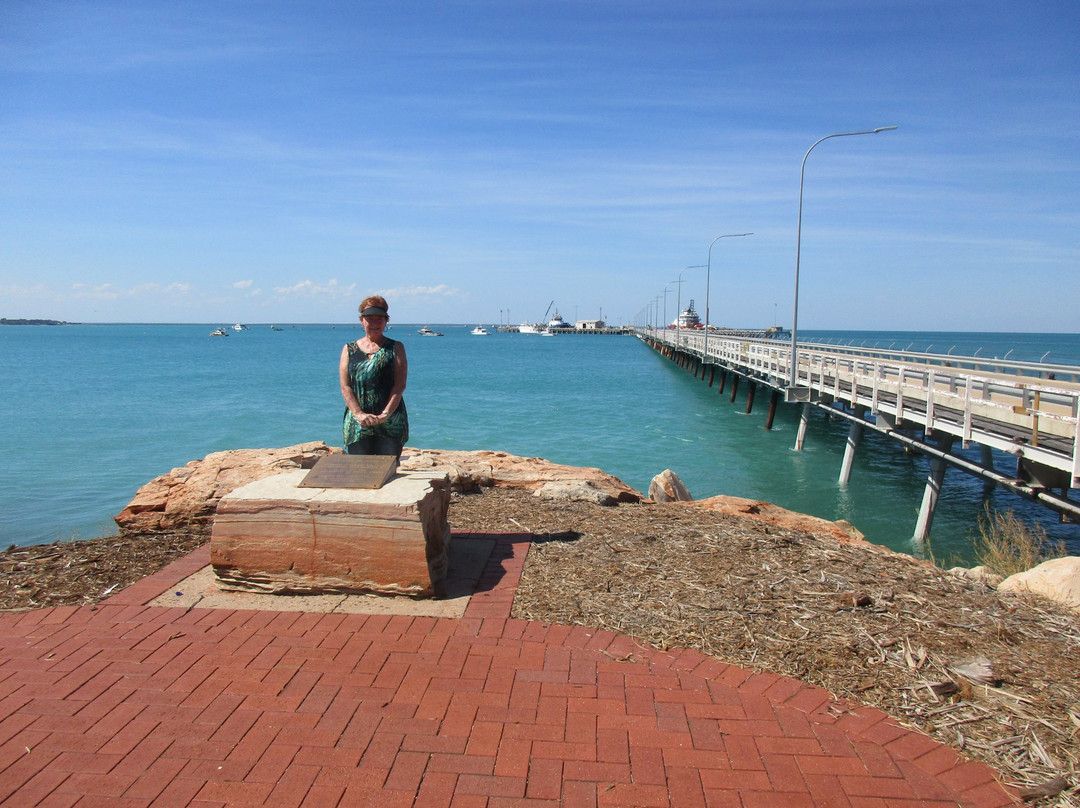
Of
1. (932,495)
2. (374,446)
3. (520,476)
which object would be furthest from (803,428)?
(374,446)

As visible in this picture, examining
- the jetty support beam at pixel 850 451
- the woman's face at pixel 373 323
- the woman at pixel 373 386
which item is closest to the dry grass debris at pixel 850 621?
the woman at pixel 373 386

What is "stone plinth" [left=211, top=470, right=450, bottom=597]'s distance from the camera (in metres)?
4.81

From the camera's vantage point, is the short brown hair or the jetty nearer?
the short brown hair

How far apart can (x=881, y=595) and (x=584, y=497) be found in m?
3.53

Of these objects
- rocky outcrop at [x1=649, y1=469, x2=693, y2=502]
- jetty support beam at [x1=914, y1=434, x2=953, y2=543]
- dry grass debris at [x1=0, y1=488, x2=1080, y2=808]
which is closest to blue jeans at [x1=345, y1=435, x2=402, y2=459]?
dry grass debris at [x1=0, y1=488, x2=1080, y2=808]

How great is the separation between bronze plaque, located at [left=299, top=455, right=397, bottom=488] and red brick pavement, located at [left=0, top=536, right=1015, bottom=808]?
96cm

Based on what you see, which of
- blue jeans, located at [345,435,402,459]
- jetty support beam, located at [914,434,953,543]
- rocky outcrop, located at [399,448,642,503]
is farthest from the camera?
jetty support beam, located at [914,434,953,543]

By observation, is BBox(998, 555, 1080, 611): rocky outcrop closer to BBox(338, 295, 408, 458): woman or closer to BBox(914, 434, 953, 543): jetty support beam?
BBox(338, 295, 408, 458): woman

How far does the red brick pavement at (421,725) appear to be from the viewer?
9.90ft

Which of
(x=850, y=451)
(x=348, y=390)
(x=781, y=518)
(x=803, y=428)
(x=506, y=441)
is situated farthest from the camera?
(x=506, y=441)

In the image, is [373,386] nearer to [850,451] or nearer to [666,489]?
[666,489]

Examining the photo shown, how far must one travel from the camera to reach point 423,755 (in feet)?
10.7

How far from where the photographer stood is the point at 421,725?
3492 mm

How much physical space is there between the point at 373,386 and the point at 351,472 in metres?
0.80
